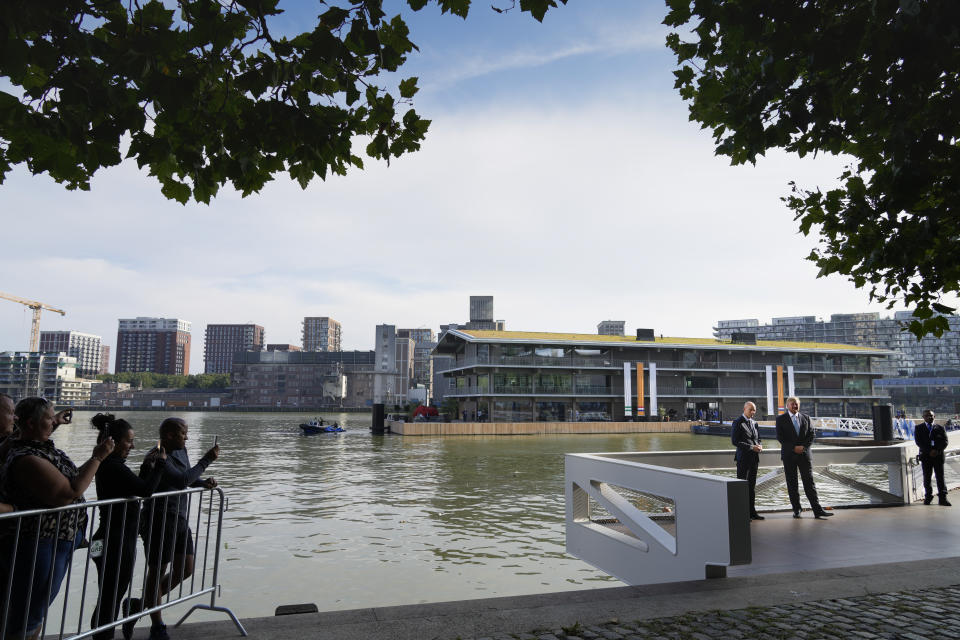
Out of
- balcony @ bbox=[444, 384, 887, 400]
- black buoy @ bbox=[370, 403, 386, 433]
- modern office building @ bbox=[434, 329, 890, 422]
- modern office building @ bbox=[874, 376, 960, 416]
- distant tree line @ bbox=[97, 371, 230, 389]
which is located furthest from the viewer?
distant tree line @ bbox=[97, 371, 230, 389]

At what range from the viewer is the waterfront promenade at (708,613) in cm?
405

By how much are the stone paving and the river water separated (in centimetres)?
401

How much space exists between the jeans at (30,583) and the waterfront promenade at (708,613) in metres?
0.69

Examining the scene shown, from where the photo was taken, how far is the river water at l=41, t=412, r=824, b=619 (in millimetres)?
8211

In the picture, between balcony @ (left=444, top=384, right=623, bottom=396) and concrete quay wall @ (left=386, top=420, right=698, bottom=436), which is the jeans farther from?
balcony @ (left=444, top=384, right=623, bottom=396)

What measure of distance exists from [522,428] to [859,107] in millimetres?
44465

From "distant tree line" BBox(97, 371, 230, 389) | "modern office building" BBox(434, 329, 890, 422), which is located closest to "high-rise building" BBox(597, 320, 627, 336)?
"modern office building" BBox(434, 329, 890, 422)

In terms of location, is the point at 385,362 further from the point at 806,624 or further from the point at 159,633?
the point at 806,624

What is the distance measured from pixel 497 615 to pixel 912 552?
4.99 m

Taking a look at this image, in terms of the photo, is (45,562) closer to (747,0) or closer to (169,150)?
(169,150)

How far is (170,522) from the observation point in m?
4.98

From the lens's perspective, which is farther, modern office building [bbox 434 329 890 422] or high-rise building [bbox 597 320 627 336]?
high-rise building [bbox 597 320 627 336]

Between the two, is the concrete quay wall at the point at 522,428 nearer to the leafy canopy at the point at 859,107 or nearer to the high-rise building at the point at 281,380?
the leafy canopy at the point at 859,107

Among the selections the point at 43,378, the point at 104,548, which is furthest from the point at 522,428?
the point at 43,378
